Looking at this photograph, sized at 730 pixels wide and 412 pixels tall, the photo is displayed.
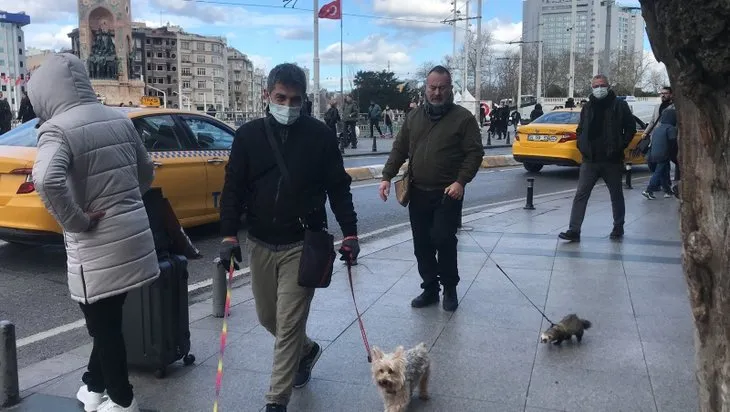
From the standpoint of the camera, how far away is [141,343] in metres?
4.21

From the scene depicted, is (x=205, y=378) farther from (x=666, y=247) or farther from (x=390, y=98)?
(x=390, y=98)

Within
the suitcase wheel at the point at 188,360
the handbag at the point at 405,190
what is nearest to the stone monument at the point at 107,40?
the handbag at the point at 405,190

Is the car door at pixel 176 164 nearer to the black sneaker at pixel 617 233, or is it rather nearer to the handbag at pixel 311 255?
the handbag at pixel 311 255

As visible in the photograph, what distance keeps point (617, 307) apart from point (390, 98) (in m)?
63.4

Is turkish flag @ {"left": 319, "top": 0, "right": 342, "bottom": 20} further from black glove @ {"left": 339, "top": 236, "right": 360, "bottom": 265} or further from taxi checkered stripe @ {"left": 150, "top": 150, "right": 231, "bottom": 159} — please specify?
black glove @ {"left": 339, "top": 236, "right": 360, "bottom": 265}

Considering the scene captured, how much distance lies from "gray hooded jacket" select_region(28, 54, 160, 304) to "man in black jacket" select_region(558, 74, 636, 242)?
19.8 feet

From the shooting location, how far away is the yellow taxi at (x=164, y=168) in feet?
22.6

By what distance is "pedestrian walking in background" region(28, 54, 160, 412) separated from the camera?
10.3 feet

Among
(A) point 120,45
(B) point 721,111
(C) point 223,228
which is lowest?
(C) point 223,228

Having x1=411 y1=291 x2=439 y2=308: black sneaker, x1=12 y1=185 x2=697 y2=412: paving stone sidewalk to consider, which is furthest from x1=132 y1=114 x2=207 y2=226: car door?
x1=411 y1=291 x2=439 y2=308: black sneaker

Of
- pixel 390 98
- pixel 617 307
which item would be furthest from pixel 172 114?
pixel 390 98

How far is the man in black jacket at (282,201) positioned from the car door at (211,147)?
5157mm

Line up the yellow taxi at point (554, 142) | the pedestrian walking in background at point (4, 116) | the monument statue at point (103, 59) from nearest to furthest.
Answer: the yellow taxi at point (554, 142) < the pedestrian walking in background at point (4, 116) < the monument statue at point (103, 59)

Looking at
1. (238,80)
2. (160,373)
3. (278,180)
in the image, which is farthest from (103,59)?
(238,80)
